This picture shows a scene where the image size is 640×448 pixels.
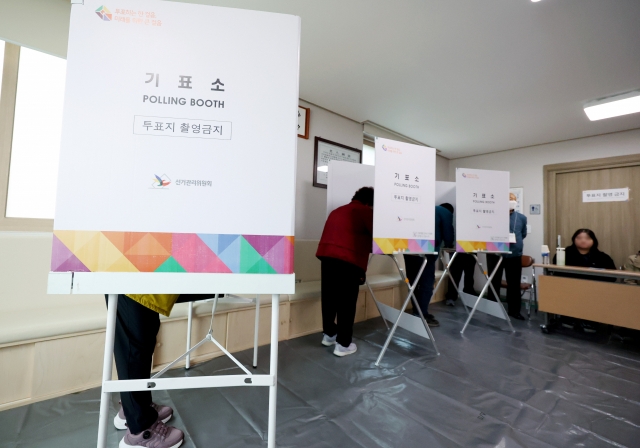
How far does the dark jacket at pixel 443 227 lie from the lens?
3016mm

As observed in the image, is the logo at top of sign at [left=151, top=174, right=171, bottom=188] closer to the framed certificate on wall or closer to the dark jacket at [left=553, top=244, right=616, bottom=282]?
→ the framed certificate on wall

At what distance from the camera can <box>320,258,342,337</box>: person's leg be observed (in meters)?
2.25

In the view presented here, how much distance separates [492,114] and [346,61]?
6.96ft

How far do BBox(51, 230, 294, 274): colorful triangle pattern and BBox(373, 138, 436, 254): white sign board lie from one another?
4.34ft

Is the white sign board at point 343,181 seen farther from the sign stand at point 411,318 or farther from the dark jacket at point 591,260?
the dark jacket at point 591,260

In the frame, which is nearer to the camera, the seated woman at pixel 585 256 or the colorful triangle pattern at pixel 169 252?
the colorful triangle pattern at pixel 169 252

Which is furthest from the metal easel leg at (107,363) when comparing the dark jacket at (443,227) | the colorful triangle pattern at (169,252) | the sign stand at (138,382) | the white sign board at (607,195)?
the white sign board at (607,195)

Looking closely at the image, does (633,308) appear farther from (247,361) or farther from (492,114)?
(247,361)

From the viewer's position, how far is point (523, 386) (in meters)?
1.83

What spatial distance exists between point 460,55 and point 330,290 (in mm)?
2275

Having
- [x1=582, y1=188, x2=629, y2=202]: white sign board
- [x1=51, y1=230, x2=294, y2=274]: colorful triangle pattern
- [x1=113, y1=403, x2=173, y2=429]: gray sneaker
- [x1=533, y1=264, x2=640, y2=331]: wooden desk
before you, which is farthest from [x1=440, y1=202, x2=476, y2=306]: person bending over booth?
[x1=51, y1=230, x2=294, y2=274]: colorful triangle pattern

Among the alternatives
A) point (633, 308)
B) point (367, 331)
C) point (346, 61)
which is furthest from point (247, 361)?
point (633, 308)

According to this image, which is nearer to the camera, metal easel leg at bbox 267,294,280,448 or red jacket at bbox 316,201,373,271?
metal easel leg at bbox 267,294,280,448

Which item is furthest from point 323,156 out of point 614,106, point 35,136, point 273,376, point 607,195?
point 607,195
